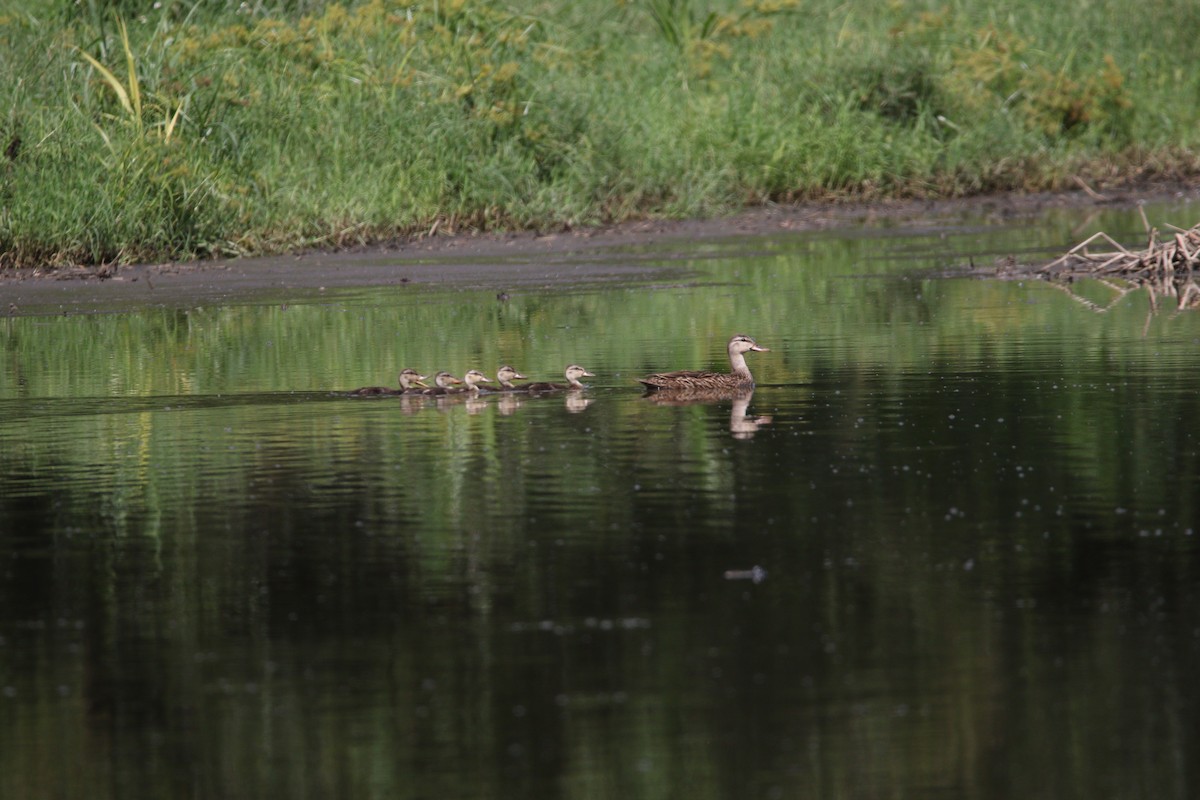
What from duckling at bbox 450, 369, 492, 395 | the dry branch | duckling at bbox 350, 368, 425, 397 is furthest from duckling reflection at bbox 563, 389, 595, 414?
the dry branch

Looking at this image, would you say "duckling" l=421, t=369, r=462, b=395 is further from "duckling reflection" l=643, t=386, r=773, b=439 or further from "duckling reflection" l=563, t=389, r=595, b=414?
"duckling reflection" l=643, t=386, r=773, b=439

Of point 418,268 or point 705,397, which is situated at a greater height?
point 418,268

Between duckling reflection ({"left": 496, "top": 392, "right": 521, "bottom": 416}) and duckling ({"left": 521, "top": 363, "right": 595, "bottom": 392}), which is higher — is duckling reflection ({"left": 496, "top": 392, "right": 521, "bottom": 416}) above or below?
below

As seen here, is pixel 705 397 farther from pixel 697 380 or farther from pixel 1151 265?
pixel 1151 265

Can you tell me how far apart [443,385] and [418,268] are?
27.4 ft

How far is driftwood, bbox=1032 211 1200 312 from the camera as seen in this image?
1958 cm

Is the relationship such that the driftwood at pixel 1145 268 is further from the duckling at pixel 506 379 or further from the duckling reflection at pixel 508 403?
the duckling reflection at pixel 508 403

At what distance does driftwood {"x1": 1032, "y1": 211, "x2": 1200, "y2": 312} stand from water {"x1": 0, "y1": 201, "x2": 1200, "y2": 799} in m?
4.40

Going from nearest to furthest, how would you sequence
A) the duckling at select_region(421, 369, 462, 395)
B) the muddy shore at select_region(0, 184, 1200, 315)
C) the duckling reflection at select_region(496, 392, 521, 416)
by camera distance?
the duckling reflection at select_region(496, 392, 521, 416)
the duckling at select_region(421, 369, 462, 395)
the muddy shore at select_region(0, 184, 1200, 315)

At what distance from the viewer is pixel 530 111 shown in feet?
82.3

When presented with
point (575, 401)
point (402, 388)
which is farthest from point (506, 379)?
point (575, 401)

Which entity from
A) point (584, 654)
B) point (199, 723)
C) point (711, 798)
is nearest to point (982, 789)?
point (711, 798)

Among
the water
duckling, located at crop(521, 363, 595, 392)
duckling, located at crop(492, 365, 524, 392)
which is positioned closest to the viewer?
the water

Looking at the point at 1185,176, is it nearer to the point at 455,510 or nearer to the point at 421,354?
the point at 421,354
